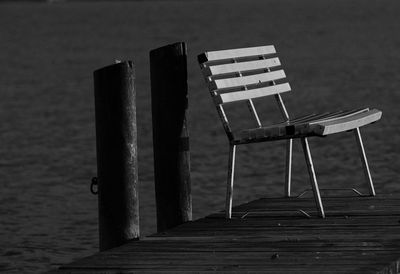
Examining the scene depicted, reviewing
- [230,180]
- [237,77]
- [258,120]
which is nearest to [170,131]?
[230,180]

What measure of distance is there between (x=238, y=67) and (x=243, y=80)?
9 cm

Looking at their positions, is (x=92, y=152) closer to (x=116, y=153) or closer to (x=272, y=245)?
(x=116, y=153)

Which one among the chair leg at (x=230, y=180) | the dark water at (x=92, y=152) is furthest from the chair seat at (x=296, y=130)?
the dark water at (x=92, y=152)

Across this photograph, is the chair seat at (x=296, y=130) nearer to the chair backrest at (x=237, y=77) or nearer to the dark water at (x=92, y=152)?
the chair backrest at (x=237, y=77)

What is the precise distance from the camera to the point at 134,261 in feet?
23.4

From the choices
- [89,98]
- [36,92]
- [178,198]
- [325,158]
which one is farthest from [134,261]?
[36,92]

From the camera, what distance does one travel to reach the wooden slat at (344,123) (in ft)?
27.1

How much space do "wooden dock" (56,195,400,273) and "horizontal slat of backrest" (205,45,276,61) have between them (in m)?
0.97

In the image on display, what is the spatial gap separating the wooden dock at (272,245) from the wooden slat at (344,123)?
20.5 inches

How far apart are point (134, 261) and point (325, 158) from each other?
1173 centimetres

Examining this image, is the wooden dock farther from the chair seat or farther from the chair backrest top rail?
the chair backrest top rail

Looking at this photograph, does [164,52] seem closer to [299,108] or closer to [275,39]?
[299,108]

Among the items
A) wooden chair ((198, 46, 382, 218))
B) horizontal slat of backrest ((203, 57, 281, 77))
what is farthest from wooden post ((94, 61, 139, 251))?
horizontal slat of backrest ((203, 57, 281, 77))

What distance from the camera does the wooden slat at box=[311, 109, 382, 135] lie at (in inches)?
326
